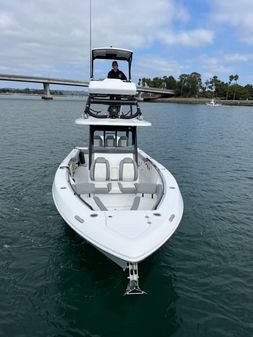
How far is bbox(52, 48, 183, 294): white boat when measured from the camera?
6008 mm

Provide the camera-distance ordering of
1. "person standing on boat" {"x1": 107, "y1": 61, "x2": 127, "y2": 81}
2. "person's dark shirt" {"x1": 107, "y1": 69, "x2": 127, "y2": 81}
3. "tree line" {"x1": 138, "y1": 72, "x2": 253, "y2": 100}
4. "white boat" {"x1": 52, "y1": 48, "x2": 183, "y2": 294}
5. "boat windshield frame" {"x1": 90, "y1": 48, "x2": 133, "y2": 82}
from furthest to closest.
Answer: "tree line" {"x1": 138, "y1": 72, "x2": 253, "y2": 100}, "person's dark shirt" {"x1": 107, "y1": 69, "x2": 127, "y2": 81}, "person standing on boat" {"x1": 107, "y1": 61, "x2": 127, "y2": 81}, "boat windshield frame" {"x1": 90, "y1": 48, "x2": 133, "y2": 82}, "white boat" {"x1": 52, "y1": 48, "x2": 183, "y2": 294}

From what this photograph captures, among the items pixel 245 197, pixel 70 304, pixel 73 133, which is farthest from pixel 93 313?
pixel 73 133


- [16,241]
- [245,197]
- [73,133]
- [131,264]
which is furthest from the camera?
[73,133]

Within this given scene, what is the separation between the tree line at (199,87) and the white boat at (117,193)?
463ft

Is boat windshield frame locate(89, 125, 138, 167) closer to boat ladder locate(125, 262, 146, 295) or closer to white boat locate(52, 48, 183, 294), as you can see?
white boat locate(52, 48, 183, 294)

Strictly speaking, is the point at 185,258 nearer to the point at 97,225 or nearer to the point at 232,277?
the point at 232,277

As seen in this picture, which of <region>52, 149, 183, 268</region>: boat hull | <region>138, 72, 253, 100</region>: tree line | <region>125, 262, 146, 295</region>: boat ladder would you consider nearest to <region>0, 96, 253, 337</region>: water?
<region>125, 262, 146, 295</region>: boat ladder

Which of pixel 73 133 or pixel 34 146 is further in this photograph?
pixel 73 133

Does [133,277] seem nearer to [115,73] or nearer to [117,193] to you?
[117,193]

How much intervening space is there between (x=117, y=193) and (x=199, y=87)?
154 meters

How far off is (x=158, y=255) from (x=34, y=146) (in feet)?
54.2

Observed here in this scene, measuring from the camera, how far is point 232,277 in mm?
7379

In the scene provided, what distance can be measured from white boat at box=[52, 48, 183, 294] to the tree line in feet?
Result: 463

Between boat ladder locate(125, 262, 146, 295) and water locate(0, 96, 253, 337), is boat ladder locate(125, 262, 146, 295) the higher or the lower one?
the higher one
